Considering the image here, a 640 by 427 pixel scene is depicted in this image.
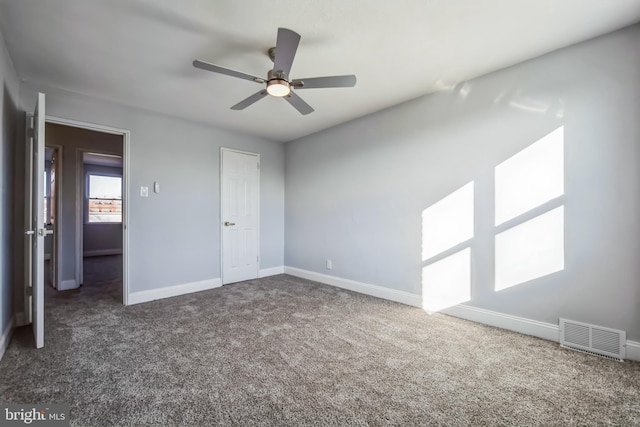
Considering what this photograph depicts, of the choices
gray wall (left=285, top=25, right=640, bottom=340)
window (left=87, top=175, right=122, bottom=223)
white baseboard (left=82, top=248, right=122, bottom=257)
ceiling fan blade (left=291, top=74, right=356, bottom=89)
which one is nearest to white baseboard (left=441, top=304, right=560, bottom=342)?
gray wall (left=285, top=25, right=640, bottom=340)

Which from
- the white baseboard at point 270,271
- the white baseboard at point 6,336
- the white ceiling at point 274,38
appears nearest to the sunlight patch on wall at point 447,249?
the white ceiling at point 274,38

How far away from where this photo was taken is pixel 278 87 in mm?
2215

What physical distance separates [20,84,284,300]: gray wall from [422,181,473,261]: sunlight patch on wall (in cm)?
297

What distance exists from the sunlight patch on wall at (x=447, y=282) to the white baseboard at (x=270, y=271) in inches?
105

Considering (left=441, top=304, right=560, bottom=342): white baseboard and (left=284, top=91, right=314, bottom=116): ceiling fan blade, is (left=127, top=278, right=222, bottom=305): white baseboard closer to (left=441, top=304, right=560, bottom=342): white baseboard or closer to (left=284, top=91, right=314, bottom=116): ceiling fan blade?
(left=284, top=91, right=314, bottom=116): ceiling fan blade

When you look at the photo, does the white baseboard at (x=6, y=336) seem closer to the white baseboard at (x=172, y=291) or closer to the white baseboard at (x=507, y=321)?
the white baseboard at (x=172, y=291)

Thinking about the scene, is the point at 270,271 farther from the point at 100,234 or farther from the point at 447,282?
the point at 100,234

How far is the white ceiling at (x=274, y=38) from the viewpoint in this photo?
1872 mm

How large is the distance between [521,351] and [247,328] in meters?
2.31

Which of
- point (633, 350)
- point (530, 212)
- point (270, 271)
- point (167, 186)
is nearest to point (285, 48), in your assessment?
point (530, 212)

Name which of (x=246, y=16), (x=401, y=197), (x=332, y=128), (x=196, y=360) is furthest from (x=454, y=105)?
(x=196, y=360)

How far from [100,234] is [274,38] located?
7665 millimetres

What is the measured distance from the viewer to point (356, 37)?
2.17 meters

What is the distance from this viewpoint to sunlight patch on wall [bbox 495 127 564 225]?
2375 mm
